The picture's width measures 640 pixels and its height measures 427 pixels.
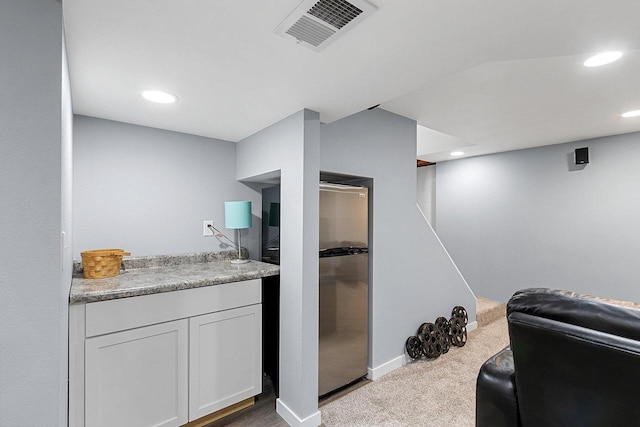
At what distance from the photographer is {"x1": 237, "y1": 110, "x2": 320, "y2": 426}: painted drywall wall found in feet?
6.33

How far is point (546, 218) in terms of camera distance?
3930mm

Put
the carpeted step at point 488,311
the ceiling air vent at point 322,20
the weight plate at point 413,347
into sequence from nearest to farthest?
the ceiling air vent at point 322,20
the weight plate at point 413,347
the carpeted step at point 488,311

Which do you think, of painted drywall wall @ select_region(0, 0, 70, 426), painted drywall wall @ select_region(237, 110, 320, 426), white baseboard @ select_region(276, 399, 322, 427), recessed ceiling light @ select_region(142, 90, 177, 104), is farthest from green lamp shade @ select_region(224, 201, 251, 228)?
painted drywall wall @ select_region(0, 0, 70, 426)

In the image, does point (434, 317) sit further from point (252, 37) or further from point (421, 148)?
point (252, 37)

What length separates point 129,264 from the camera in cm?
224

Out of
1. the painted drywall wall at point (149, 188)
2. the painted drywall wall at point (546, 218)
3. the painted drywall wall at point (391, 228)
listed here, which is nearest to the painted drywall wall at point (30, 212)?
the painted drywall wall at point (149, 188)

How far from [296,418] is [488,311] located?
2.98 metres

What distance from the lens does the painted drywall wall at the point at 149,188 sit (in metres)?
2.11

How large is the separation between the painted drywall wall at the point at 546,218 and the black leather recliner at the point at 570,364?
10.7ft

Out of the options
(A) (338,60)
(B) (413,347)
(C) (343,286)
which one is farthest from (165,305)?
(B) (413,347)

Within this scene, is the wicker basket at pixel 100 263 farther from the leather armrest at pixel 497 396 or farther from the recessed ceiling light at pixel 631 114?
the recessed ceiling light at pixel 631 114

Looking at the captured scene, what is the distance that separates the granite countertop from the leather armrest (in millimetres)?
1397

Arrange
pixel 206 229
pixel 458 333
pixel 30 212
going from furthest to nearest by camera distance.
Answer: pixel 458 333 → pixel 206 229 → pixel 30 212

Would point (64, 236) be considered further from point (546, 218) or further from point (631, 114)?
point (546, 218)
